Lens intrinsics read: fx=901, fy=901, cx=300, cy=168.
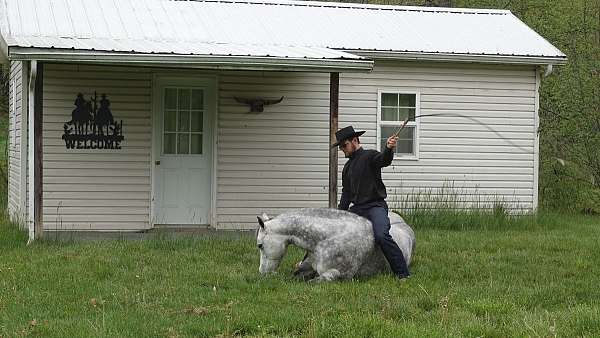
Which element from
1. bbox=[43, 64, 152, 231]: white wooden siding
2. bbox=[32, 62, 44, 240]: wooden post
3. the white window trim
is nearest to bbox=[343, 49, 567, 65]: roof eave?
the white window trim

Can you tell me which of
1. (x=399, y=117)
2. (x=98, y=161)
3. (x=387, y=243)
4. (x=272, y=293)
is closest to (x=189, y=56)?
(x=98, y=161)

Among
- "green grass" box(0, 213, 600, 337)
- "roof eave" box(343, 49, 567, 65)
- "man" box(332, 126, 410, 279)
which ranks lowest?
"green grass" box(0, 213, 600, 337)

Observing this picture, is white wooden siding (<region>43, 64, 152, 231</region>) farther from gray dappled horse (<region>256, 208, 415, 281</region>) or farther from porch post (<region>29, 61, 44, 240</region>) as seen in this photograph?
gray dappled horse (<region>256, 208, 415, 281</region>)

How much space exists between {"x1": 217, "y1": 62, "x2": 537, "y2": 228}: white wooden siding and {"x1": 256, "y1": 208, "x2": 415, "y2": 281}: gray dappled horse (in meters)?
5.44

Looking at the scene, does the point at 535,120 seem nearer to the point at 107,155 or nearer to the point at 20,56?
the point at 107,155

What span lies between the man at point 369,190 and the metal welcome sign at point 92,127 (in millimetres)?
5715

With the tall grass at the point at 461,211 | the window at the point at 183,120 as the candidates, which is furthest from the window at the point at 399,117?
the window at the point at 183,120

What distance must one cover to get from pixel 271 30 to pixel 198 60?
3.71 meters

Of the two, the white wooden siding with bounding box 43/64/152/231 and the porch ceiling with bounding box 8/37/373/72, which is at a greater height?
the porch ceiling with bounding box 8/37/373/72

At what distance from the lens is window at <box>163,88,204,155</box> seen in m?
14.4

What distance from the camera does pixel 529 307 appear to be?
7.84 meters

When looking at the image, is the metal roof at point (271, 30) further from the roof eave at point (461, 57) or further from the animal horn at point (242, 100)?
the animal horn at point (242, 100)

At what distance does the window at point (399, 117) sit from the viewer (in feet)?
49.5

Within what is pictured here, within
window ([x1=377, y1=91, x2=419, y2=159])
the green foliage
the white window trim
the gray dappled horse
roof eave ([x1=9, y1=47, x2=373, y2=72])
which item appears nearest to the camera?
the gray dappled horse
